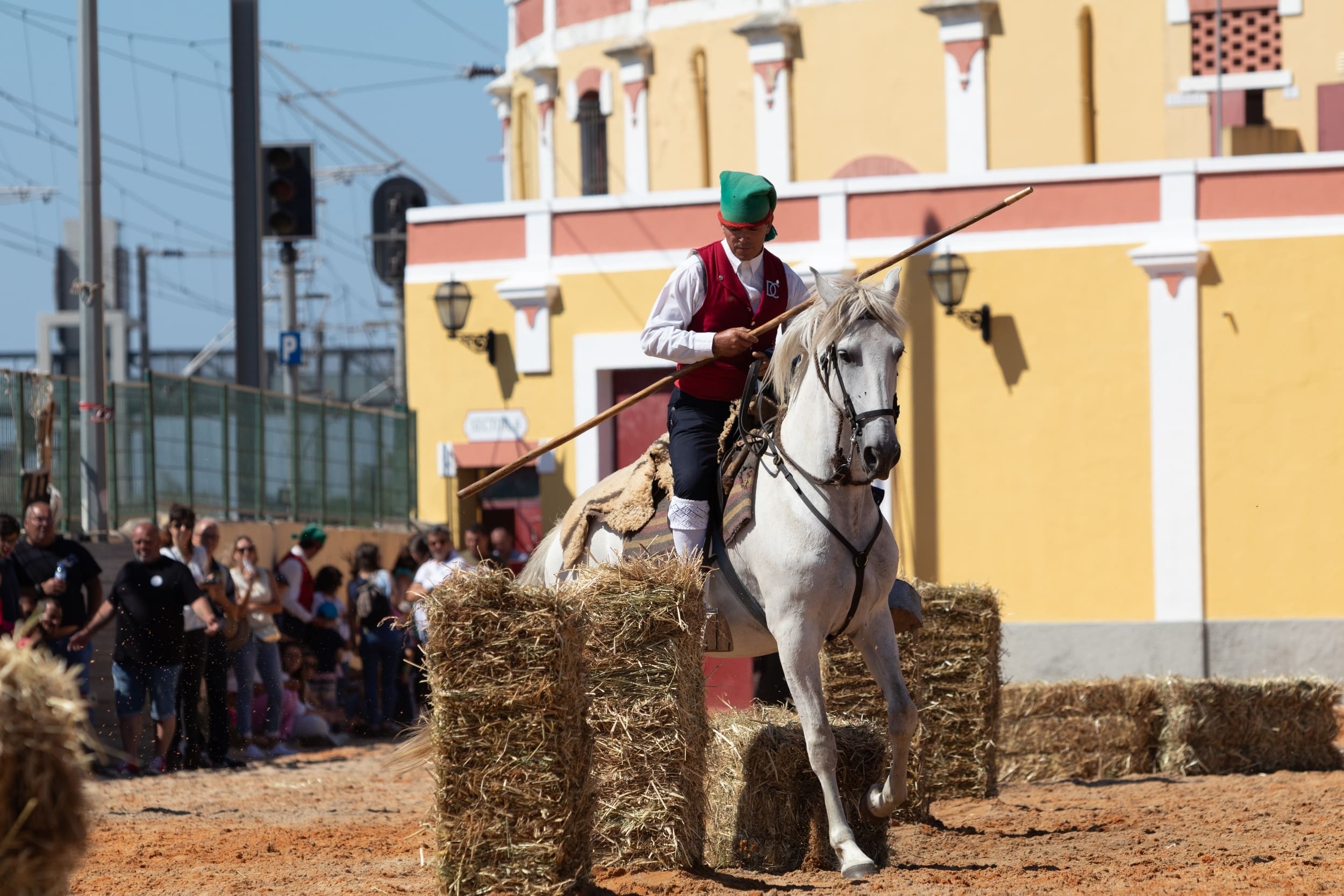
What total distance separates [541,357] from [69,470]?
520 centimetres

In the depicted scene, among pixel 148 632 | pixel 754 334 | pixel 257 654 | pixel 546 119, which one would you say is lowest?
pixel 257 654

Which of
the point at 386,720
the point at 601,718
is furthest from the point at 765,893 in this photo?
the point at 386,720

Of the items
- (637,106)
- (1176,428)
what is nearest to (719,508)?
(1176,428)

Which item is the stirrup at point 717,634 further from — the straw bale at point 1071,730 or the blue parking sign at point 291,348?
the blue parking sign at point 291,348

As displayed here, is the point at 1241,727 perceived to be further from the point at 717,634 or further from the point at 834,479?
the point at 834,479

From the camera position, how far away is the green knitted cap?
782cm

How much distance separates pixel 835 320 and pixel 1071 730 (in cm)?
550

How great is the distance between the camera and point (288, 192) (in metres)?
18.6

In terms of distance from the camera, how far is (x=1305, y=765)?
11.9 meters

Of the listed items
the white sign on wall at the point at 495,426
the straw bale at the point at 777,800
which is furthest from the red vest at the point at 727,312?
the white sign on wall at the point at 495,426

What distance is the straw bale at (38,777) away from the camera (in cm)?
400

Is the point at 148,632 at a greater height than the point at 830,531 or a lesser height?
Result: lesser

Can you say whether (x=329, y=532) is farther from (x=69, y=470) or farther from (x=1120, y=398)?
(x=1120, y=398)

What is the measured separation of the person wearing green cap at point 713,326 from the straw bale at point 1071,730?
4435 mm
